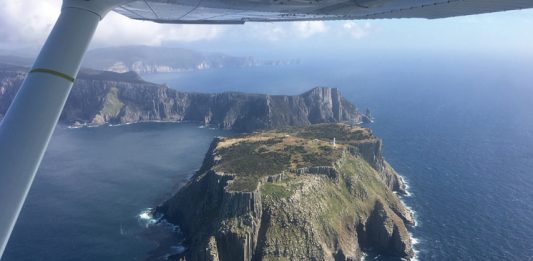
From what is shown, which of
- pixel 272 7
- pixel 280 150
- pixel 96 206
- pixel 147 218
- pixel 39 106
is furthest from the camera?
pixel 280 150

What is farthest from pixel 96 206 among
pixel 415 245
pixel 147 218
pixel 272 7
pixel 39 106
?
pixel 39 106

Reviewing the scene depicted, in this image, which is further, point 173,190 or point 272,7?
point 173,190

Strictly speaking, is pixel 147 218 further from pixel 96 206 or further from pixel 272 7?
pixel 272 7

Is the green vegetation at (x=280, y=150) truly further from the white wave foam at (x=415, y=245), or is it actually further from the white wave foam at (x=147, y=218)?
the white wave foam at (x=415, y=245)

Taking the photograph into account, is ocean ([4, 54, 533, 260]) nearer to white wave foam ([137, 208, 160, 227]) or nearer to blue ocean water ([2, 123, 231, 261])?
blue ocean water ([2, 123, 231, 261])

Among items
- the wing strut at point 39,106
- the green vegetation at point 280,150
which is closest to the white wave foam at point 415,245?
the green vegetation at point 280,150

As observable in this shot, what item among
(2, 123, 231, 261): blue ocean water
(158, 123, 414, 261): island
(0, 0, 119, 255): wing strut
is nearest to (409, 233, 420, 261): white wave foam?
(158, 123, 414, 261): island

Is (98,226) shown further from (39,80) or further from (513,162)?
(513,162)
